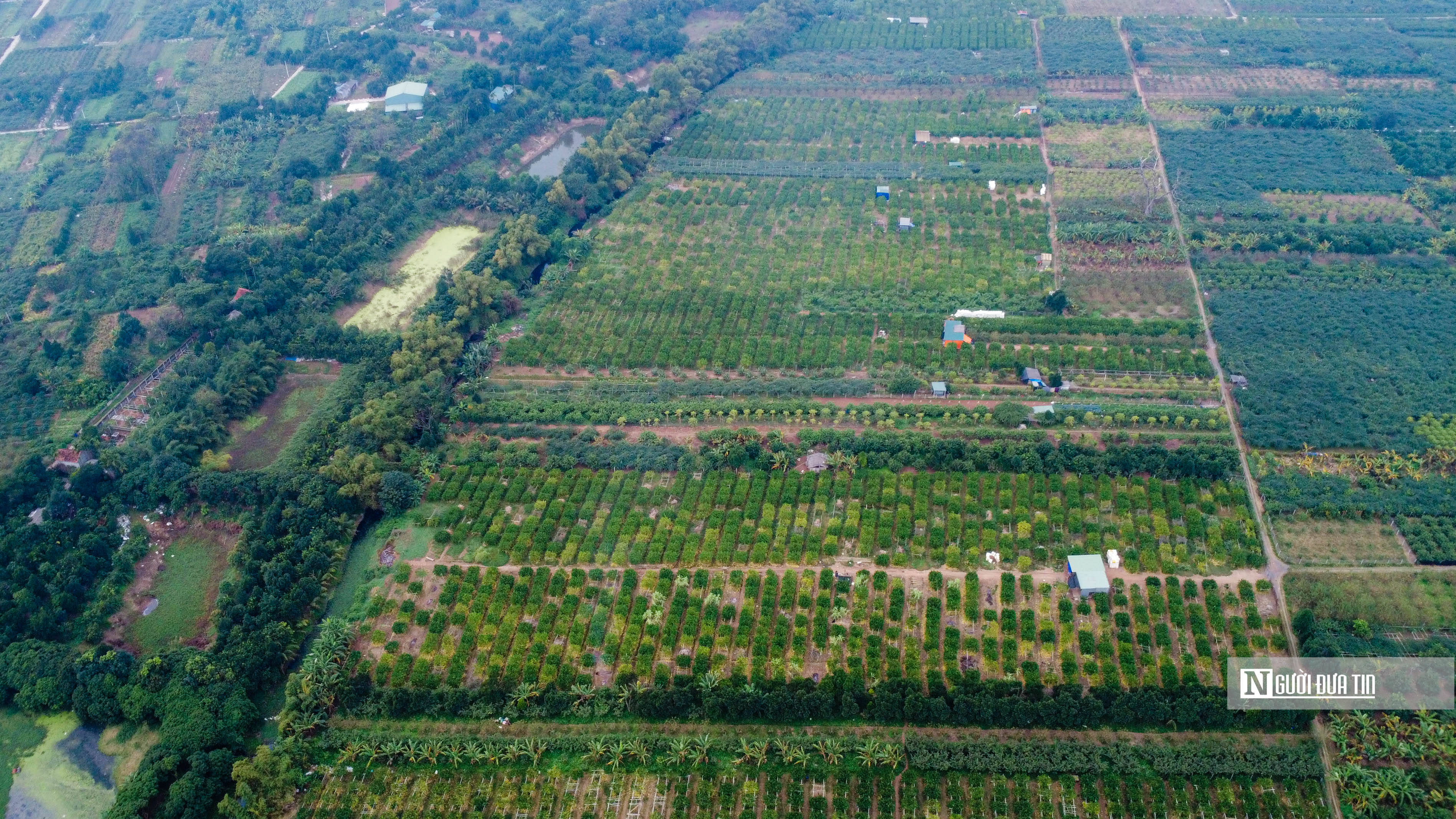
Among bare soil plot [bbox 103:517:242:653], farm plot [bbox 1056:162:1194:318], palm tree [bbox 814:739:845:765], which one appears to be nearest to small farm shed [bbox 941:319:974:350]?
farm plot [bbox 1056:162:1194:318]

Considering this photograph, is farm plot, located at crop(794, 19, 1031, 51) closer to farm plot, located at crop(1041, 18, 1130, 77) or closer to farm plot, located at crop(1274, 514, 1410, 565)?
farm plot, located at crop(1041, 18, 1130, 77)

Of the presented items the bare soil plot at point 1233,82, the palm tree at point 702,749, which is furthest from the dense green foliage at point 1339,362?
the palm tree at point 702,749

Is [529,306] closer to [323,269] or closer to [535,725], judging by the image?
[323,269]

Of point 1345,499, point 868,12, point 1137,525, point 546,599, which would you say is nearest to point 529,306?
point 546,599

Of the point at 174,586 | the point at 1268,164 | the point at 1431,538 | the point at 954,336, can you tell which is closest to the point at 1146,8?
the point at 1268,164

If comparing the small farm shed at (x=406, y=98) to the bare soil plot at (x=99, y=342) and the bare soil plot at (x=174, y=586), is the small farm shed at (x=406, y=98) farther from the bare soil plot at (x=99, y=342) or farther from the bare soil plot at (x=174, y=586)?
the bare soil plot at (x=174, y=586)

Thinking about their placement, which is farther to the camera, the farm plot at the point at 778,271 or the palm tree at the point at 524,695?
the farm plot at the point at 778,271

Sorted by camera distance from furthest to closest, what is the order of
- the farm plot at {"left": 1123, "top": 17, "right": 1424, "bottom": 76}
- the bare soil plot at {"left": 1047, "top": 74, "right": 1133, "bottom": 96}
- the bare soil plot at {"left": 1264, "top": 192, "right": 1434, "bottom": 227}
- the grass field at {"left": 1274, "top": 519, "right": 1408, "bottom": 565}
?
the farm plot at {"left": 1123, "top": 17, "right": 1424, "bottom": 76}
the bare soil plot at {"left": 1047, "top": 74, "right": 1133, "bottom": 96}
the bare soil plot at {"left": 1264, "top": 192, "right": 1434, "bottom": 227}
the grass field at {"left": 1274, "top": 519, "right": 1408, "bottom": 565}
